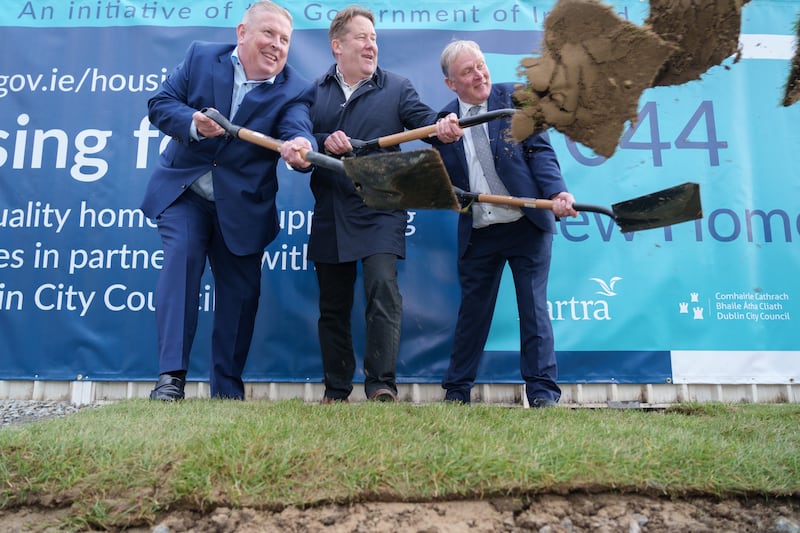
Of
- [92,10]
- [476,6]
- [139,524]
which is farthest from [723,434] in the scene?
[92,10]

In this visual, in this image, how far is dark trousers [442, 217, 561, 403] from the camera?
136 inches

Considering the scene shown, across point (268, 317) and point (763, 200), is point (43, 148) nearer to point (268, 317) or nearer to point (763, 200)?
point (268, 317)

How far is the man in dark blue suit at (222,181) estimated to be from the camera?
3260mm

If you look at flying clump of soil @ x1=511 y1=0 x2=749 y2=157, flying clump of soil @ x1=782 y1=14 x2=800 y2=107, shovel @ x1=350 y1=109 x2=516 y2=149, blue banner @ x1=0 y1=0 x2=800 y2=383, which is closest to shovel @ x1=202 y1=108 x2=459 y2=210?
flying clump of soil @ x1=511 y1=0 x2=749 y2=157

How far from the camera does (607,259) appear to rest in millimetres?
4230

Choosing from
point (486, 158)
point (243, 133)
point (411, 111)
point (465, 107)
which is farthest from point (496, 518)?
point (465, 107)

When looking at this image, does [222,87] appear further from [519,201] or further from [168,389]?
[519,201]

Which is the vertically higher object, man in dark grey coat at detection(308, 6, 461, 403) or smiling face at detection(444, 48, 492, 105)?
smiling face at detection(444, 48, 492, 105)

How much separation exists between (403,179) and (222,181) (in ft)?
4.27

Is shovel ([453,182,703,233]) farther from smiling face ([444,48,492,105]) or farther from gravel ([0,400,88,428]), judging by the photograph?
gravel ([0,400,88,428])

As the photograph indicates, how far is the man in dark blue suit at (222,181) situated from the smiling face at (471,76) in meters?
0.87

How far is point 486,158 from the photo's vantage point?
3773 mm

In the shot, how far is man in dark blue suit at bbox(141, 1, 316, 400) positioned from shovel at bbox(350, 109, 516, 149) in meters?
0.33

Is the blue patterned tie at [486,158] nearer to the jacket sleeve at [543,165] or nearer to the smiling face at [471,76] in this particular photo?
the smiling face at [471,76]
